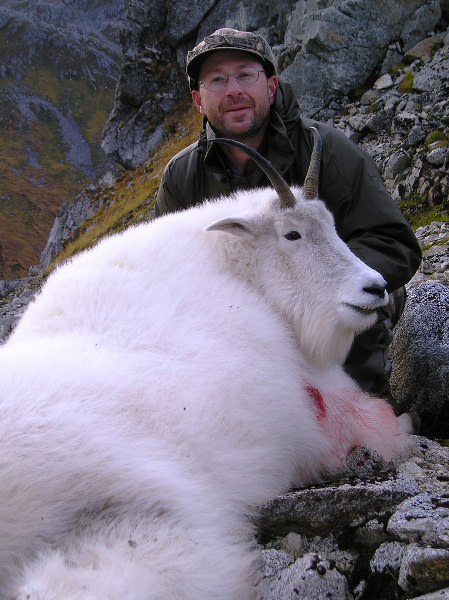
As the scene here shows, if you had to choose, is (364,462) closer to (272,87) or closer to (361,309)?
(361,309)

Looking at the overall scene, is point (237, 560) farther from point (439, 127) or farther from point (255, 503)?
point (439, 127)

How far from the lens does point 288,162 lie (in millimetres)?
5285

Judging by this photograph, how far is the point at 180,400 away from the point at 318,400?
45.7 inches

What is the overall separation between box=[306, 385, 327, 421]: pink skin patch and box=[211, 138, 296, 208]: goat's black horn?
131 cm

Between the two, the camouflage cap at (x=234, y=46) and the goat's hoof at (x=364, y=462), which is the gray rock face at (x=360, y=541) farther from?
the camouflage cap at (x=234, y=46)

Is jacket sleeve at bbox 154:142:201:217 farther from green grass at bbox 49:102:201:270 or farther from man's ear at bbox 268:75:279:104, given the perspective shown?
Result: green grass at bbox 49:102:201:270

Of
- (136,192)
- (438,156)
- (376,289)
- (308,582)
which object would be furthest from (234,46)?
(136,192)

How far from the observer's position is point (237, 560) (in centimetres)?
243

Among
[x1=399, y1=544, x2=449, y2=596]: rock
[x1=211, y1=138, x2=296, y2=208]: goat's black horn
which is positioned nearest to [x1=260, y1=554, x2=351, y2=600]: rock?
[x1=399, y1=544, x2=449, y2=596]: rock

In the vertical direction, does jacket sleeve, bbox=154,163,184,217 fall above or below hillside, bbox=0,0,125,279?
below

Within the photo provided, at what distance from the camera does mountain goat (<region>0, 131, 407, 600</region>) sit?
2.28 metres

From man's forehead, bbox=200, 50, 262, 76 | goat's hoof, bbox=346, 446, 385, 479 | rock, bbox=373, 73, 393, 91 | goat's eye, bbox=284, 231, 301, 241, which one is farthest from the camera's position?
rock, bbox=373, 73, 393, 91

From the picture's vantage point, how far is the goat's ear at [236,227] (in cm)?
387

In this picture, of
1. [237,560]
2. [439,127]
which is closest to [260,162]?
[237,560]
